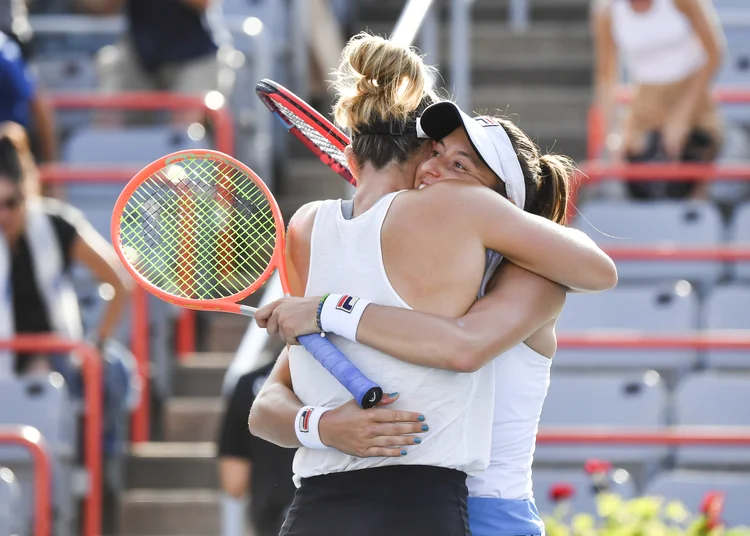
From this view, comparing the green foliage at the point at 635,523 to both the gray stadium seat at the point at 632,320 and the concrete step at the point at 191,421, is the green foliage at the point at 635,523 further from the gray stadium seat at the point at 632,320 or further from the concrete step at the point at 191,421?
the concrete step at the point at 191,421

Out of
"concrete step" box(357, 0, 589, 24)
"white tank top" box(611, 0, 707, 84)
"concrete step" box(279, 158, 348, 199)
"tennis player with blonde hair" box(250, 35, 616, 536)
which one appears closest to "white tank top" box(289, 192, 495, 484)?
"tennis player with blonde hair" box(250, 35, 616, 536)

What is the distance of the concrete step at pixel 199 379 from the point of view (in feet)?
21.5

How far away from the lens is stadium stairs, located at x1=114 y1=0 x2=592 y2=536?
595 centimetres

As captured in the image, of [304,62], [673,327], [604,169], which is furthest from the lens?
[304,62]

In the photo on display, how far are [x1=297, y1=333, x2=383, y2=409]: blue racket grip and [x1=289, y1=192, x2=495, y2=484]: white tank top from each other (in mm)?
43

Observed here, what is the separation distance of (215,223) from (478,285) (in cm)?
A: 109

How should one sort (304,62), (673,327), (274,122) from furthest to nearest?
(304,62) < (274,122) < (673,327)

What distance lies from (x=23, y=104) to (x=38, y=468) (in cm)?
222

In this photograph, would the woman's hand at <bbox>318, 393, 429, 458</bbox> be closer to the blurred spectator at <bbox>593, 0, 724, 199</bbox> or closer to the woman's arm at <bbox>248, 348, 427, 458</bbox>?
the woman's arm at <bbox>248, 348, 427, 458</bbox>

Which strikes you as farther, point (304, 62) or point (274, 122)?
point (304, 62)

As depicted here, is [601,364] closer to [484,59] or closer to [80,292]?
[80,292]

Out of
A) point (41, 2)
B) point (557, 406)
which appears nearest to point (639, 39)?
point (557, 406)

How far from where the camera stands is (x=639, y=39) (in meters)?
6.82

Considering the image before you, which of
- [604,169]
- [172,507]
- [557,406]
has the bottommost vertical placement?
[172,507]
